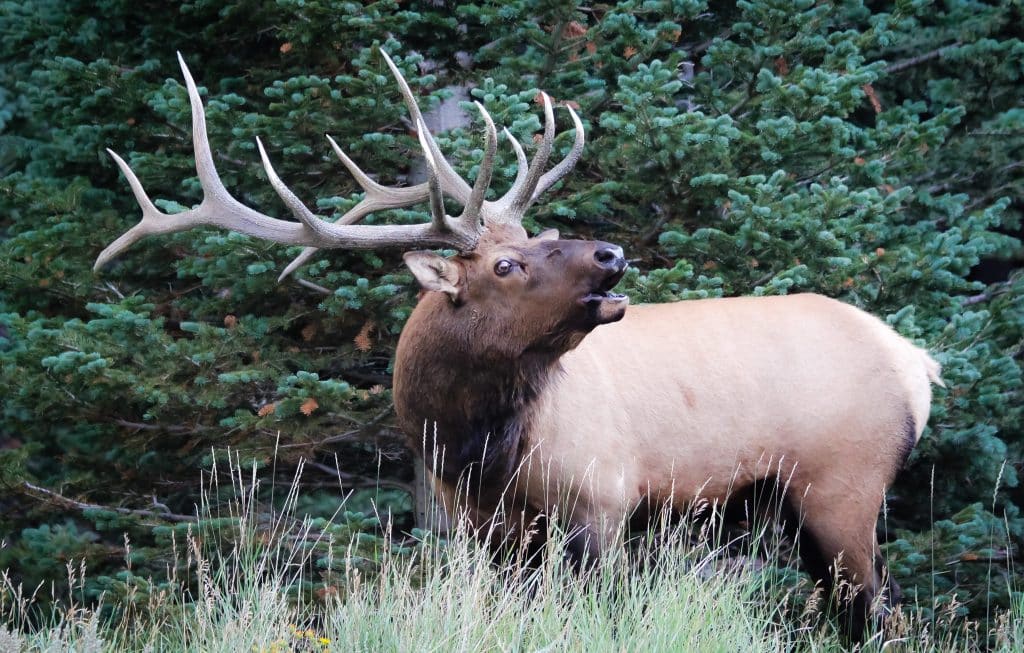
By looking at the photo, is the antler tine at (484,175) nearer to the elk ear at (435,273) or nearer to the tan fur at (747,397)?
the elk ear at (435,273)

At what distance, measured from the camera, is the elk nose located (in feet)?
12.7

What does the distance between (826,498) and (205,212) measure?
2791 mm

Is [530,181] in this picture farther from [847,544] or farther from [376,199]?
[847,544]

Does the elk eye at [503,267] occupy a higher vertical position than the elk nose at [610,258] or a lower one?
lower

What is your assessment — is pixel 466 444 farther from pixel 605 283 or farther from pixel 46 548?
pixel 46 548

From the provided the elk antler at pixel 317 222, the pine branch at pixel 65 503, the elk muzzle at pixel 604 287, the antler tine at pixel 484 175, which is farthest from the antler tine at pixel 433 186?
the pine branch at pixel 65 503


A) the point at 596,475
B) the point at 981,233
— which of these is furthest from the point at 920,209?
the point at 596,475

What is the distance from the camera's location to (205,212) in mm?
4191

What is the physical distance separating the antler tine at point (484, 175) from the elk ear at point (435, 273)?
207mm

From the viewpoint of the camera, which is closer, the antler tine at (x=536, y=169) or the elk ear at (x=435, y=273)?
the elk ear at (x=435, y=273)

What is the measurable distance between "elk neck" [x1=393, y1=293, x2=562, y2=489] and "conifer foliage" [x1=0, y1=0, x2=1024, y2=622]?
0.93 m

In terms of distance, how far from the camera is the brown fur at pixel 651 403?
4.13m

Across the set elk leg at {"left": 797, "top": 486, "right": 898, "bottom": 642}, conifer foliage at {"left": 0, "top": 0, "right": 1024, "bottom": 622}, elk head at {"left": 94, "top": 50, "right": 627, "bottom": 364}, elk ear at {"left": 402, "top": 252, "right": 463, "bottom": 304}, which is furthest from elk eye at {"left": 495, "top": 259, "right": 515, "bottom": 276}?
elk leg at {"left": 797, "top": 486, "right": 898, "bottom": 642}

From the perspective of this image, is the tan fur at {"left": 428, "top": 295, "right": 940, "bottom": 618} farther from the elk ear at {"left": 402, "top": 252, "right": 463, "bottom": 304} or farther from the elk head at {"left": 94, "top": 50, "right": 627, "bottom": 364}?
the elk ear at {"left": 402, "top": 252, "right": 463, "bottom": 304}
